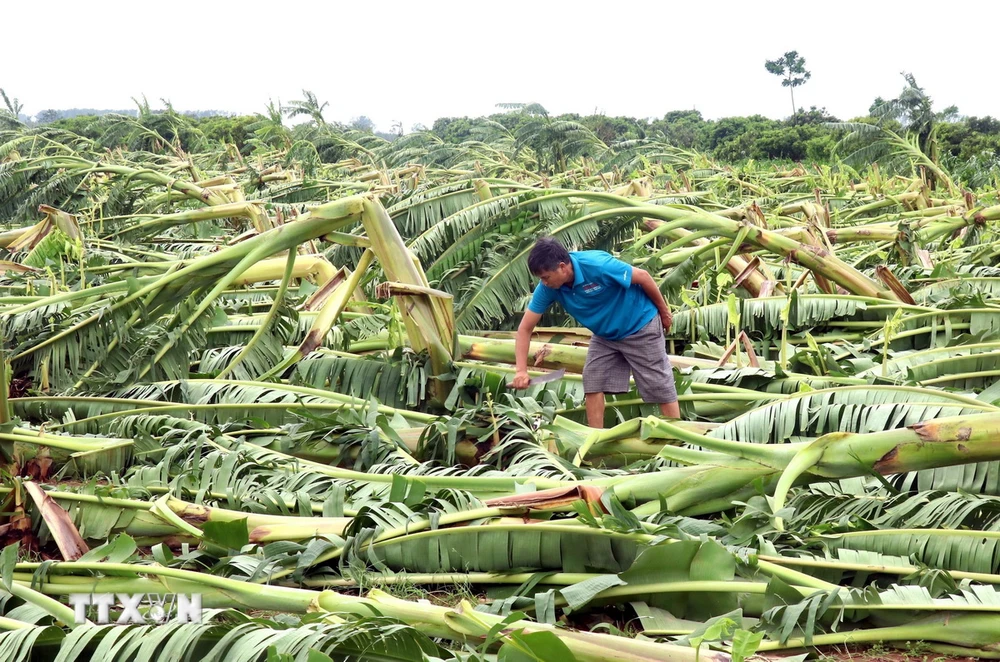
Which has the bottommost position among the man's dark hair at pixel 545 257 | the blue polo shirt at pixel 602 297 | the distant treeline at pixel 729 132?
the blue polo shirt at pixel 602 297

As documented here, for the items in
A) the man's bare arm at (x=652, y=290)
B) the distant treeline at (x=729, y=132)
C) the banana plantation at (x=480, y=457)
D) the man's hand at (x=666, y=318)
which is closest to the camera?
the banana plantation at (x=480, y=457)

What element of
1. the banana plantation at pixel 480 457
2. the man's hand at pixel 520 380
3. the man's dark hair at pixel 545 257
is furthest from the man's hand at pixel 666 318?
the man's hand at pixel 520 380

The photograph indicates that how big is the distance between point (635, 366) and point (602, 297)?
395 mm

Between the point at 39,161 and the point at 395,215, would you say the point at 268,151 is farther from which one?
the point at 395,215

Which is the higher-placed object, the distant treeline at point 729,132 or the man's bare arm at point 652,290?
the distant treeline at point 729,132

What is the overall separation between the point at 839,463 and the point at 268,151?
69.9 feet

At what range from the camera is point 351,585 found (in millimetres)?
2906

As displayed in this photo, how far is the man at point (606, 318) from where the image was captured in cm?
457

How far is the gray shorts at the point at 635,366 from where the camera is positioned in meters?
4.56

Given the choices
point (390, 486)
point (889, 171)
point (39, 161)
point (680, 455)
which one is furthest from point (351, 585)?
point (889, 171)

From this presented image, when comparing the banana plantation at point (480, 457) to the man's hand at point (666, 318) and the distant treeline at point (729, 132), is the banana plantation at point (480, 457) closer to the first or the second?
the man's hand at point (666, 318)

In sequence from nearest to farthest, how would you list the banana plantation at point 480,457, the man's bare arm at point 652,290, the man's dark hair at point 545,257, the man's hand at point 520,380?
the banana plantation at point 480,457
the man's dark hair at point 545,257
the man's hand at point 520,380
the man's bare arm at point 652,290

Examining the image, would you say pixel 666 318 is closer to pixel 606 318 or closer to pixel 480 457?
pixel 606 318

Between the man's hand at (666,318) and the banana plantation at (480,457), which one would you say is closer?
the banana plantation at (480,457)
